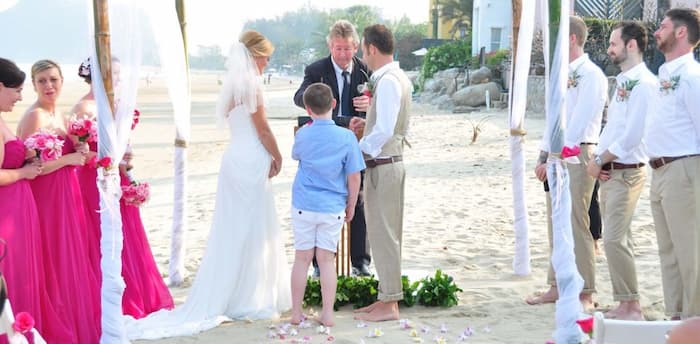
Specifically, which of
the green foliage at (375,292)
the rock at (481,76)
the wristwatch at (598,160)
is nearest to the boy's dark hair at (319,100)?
the green foliage at (375,292)

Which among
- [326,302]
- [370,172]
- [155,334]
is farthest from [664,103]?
[155,334]

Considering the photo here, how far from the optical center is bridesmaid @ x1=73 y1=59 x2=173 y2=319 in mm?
5453

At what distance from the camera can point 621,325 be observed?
8.71 ft

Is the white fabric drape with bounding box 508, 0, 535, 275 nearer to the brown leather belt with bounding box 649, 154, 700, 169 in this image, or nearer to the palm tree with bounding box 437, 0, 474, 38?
the brown leather belt with bounding box 649, 154, 700, 169

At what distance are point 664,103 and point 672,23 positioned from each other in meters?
0.51

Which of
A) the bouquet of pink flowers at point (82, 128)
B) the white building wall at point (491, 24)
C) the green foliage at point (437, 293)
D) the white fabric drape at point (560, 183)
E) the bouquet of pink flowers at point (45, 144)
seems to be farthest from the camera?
the white building wall at point (491, 24)

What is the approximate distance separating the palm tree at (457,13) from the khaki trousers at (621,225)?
63.7 metres

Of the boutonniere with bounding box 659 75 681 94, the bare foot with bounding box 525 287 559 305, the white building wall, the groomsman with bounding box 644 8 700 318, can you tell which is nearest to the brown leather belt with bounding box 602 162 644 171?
the groomsman with bounding box 644 8 700 318

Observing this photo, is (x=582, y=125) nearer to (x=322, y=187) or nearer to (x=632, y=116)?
(x=632, y=116)

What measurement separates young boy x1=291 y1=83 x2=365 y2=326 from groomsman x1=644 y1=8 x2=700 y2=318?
1976 millimetres

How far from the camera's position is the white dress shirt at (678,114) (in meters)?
4.81

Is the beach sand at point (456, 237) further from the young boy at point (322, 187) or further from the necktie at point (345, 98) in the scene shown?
the necktie at point (345, 98)

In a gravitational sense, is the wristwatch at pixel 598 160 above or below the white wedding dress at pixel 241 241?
above

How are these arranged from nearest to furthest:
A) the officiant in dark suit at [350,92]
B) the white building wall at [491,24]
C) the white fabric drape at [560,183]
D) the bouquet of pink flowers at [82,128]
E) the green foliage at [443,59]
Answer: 1. the white fabric drape at [560,183]
2. the bouquet of pink flowers at [82,128]
3. the officiant in dark suit at [350,92]
4. the green foliage at [443,59]
5. the white building wall at [491,24]
